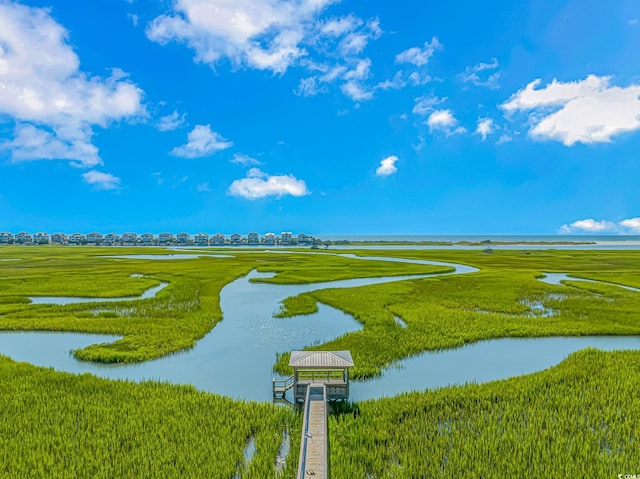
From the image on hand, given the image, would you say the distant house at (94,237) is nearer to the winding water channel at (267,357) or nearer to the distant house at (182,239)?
the distant house at (182,239)

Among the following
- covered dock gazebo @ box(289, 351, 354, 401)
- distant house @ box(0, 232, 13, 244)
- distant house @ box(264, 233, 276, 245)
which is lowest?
covered dock gazebo @ box(289, 351, 354, 401)

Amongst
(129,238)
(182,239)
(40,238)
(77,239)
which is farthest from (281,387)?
(40,238)

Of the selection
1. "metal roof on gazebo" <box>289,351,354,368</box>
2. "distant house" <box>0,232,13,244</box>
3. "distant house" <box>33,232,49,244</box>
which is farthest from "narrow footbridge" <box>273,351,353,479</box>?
"distant house" <box>0,232,13,244</box>

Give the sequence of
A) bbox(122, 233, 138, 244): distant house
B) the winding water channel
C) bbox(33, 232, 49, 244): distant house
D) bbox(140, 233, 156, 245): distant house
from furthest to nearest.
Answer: bbox(140, 233, 156, 245): distant house → bbox(122, 233, 138, 244): distant house → bbox(33, 232, 49, 244): distant house → the winding water channel

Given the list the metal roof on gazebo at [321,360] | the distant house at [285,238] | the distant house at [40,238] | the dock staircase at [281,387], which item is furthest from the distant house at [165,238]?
the metal roof on gazebo at [321,360]

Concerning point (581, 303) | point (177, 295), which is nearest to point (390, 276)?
point (581, 303)

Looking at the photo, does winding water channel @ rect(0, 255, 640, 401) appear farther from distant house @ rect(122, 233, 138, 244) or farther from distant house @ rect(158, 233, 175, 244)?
distant house @ rect(158, 233, 175, 244)
